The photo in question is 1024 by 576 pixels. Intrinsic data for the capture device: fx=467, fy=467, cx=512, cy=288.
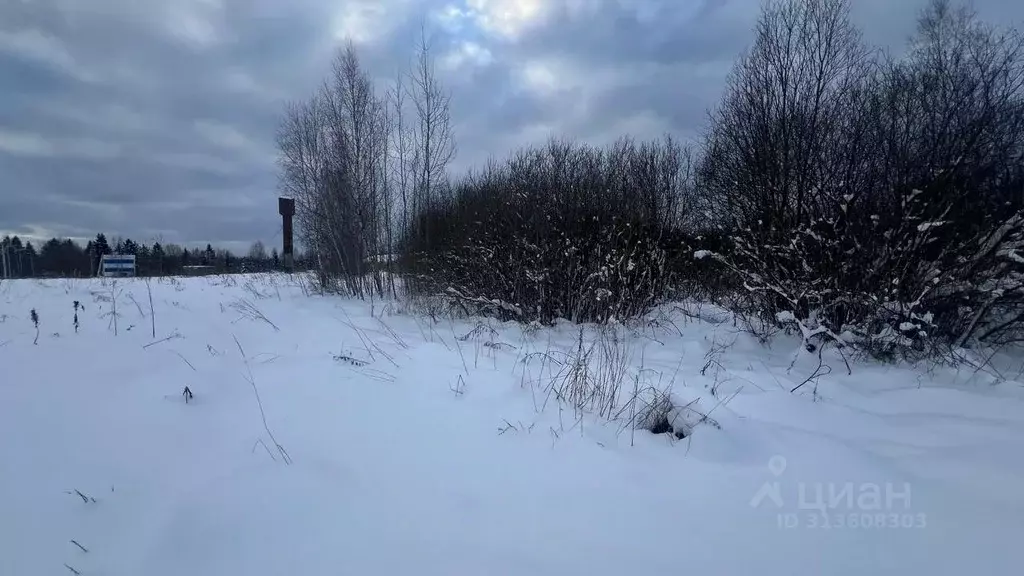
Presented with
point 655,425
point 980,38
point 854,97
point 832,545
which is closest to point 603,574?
point 832,545

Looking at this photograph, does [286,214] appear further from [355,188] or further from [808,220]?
[808,220]

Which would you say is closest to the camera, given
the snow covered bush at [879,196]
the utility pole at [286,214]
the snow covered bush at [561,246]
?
the snow covered bush at [879,196]

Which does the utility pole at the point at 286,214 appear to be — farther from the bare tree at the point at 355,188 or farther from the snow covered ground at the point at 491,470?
the snow covered ground at the point at 491,470

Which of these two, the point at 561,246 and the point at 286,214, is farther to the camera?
the point at 286,214

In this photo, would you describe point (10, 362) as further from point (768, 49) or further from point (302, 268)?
point (302, 268)

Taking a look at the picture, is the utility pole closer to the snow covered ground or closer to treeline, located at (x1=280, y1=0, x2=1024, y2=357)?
treeline, located at (x1=280, y1=0, x2=1024, y2=357)

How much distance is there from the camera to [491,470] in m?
2.39

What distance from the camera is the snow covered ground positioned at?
1.83 m

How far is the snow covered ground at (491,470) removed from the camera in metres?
1.83

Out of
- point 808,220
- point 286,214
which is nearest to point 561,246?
point 808,220

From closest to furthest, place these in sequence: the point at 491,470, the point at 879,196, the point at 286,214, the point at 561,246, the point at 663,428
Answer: the point at 491,470, the point at 663,428, the point at 879,196, the point at 561,246, the point at 286,214

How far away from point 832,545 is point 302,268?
17.1m

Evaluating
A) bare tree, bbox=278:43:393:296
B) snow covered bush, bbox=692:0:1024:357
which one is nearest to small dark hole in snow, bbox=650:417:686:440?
snow covered bush, bbox=692:0:1024:357

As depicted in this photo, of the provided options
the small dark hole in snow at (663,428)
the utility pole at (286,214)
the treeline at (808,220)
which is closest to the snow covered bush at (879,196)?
the treeline at (808,220)
